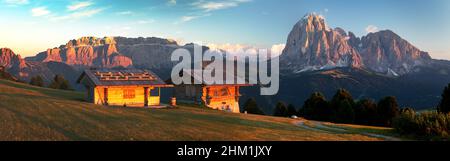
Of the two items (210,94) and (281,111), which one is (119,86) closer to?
(210,94)

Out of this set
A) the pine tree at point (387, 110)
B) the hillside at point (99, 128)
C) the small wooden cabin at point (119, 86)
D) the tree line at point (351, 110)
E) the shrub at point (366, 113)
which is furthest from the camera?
the shrub at point (366, 113)

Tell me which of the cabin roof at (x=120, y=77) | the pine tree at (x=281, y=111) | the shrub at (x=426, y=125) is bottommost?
the pine tree at (x=281, y=111)

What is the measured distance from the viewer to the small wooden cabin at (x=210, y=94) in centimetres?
5765

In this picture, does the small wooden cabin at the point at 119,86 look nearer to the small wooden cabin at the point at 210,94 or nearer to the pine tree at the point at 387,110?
the small wooden cabin at the point at 210,94

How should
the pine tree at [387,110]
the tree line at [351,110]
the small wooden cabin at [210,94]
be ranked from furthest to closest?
the small wooden cabin at [210,94] → the tree line at [351,110] → the pine tree at [387,110]

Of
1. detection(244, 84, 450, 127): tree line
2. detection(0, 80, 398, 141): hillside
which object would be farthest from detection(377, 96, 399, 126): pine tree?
detection(0, 80, 398, 141): hillside

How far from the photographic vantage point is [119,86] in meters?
43.8

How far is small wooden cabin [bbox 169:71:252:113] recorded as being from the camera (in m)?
57.6

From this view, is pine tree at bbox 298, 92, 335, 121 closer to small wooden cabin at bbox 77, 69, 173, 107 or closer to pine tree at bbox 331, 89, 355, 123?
pine tree at bbox 331, 89, 355, 123

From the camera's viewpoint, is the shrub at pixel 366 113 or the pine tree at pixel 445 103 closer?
the pine tree at pixel 445 103

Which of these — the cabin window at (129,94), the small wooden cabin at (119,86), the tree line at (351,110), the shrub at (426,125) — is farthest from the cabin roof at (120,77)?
the shrub at (426,125)

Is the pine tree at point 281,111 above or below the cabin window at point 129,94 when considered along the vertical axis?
below
